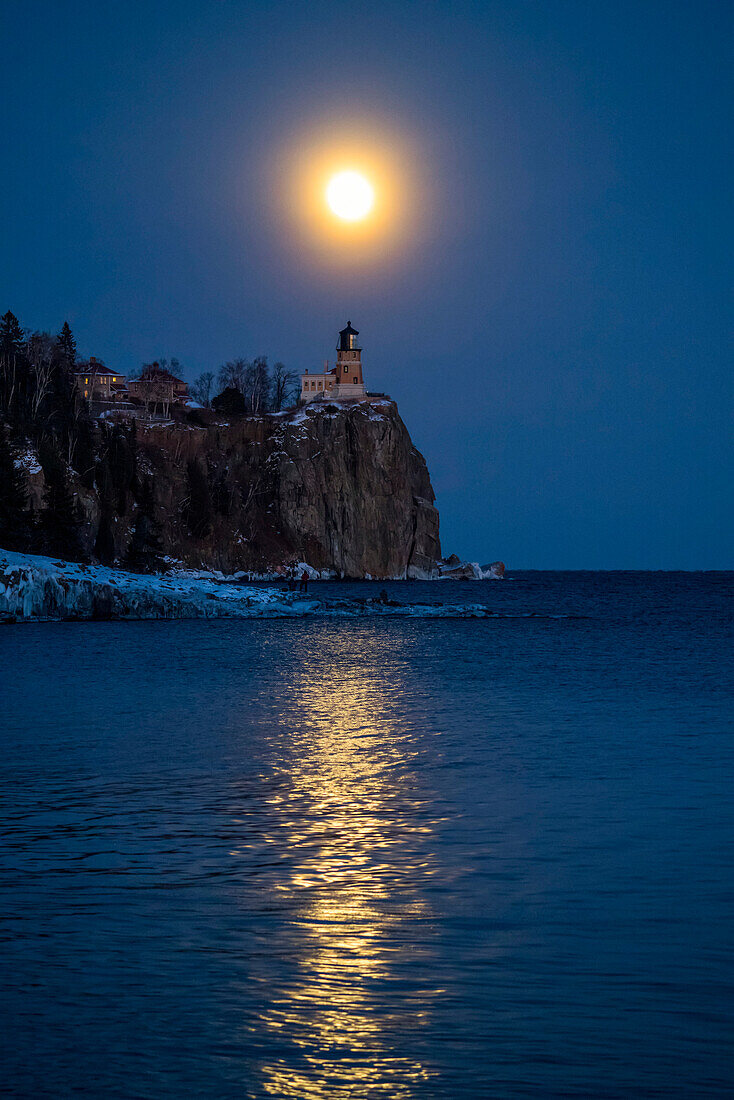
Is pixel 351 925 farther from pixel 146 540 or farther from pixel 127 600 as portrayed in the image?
pixel 146 540

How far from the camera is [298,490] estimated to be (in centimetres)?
15800

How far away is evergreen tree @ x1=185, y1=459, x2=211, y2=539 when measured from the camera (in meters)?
148

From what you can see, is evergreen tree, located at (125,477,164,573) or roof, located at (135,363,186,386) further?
roof, located at (135,363,186,386)

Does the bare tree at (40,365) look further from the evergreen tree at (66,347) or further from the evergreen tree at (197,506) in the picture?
the evergreen tree at (197,506)

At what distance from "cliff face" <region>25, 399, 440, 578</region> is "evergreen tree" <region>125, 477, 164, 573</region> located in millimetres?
8579

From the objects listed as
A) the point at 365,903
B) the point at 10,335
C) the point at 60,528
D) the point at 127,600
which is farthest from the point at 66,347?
the point at 365,903

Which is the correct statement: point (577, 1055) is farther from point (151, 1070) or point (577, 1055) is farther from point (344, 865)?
point (344, 865)

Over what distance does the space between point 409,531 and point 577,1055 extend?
6258 inches

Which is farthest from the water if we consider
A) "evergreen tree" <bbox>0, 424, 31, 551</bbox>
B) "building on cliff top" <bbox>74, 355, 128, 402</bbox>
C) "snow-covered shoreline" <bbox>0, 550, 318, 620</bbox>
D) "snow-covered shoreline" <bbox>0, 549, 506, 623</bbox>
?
"building on cliff top" <bbox>74, 355, 128, 402</bbox>

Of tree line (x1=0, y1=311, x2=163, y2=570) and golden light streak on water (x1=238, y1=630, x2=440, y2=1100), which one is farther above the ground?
tree line (x1=0, y1=311, x2=163, y2=570)

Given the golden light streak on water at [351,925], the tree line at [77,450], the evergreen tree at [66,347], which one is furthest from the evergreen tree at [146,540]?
the golden light streak on water at [351,925]

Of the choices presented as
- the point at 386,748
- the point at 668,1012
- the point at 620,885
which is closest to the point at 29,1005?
the point at 668,1012

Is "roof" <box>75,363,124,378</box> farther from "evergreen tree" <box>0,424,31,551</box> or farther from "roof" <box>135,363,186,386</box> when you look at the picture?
"evergreen tree" <box>0,424,31,551</box>

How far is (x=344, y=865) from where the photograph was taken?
1080 cm
